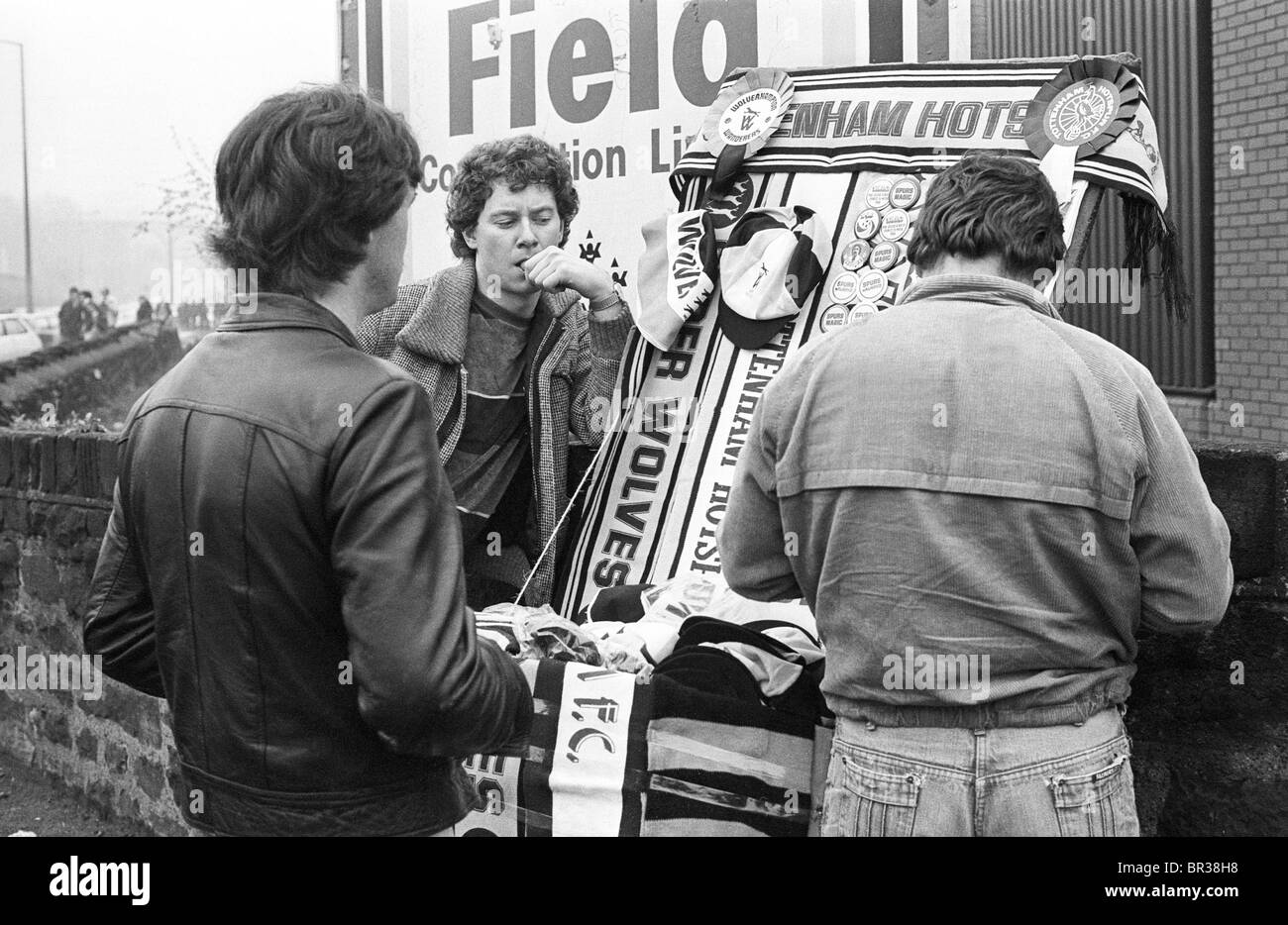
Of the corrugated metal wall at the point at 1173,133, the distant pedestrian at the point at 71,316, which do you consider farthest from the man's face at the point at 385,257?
the distant pedestrian at the point at 71,316

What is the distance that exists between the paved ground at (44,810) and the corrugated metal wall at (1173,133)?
636cm

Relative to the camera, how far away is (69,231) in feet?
42.5

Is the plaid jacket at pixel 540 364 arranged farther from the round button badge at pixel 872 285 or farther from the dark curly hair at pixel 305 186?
the dark curly hair at pixel 305 186

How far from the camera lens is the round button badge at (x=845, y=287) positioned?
3455 millimetres

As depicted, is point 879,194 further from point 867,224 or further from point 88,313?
point 88,313

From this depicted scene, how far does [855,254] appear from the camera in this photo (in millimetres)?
3492

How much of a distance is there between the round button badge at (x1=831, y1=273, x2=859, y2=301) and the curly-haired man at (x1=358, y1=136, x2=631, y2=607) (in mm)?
561

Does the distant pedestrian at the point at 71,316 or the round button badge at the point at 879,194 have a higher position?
the distant pedestrian at the point at 71,316

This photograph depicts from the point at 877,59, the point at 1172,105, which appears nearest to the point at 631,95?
the point at 877,59

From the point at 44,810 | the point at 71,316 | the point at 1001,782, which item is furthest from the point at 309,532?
the point at 71,316

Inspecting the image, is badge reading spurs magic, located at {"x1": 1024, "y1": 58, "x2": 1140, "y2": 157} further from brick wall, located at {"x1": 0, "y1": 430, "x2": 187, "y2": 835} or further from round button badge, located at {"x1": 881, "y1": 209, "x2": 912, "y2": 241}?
brick wall, located at {"x1": 0, "y1": 430, "x2": 187, "y2": 835}

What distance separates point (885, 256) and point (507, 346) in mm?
1000
